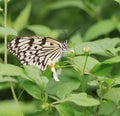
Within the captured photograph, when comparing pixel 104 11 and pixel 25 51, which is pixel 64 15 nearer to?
pixel 104 11

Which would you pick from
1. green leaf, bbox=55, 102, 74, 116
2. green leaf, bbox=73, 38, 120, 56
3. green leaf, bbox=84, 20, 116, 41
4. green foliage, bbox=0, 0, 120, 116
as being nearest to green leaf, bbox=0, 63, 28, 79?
green foliage, bbox=0, 0, 120, 116

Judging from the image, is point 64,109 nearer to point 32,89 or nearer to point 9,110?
point 32,89

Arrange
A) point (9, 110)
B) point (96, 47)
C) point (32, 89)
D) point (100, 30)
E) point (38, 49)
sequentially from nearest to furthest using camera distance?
1. point (9, 110)
2. point (32, 89)
3. point (96, 47)
4. point (38, 49)
5. point (100, 30)

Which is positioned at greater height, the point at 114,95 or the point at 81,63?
the point at 81,63

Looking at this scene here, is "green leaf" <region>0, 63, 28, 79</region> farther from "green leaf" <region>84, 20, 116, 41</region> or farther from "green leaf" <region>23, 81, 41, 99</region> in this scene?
"green leaf" <region>84, 20, 116, 41</region>

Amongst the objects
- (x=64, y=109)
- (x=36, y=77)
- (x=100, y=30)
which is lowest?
(x=64, y=109)

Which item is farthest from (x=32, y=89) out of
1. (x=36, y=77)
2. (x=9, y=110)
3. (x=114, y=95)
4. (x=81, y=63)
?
(x=9, y=110)
